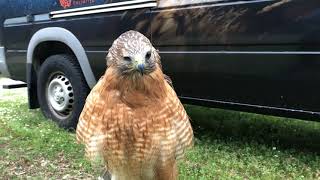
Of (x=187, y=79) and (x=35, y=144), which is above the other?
(x=187, y=79)

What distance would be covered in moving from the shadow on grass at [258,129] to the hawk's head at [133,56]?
3169 mm

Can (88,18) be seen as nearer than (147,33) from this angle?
No

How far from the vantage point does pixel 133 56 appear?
8.42 ft

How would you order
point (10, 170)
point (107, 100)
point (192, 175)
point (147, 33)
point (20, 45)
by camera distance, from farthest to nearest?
point (20, 45) < point (147, 33) < point (10, 170) < point (192, 175) < point (107, 100)

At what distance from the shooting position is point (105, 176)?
10.8 feet

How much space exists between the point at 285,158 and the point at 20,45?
3723mm

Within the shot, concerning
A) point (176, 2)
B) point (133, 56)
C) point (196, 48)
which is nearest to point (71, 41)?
point (176, 2)

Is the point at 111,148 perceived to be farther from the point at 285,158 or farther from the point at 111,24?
the point at 111,24

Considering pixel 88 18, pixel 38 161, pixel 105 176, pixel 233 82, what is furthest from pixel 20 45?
pixel 105 176

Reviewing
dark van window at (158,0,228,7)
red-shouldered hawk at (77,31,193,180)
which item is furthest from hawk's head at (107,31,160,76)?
dark van window at (158,0,228,7)

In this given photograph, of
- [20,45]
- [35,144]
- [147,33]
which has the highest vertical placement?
[147,33]

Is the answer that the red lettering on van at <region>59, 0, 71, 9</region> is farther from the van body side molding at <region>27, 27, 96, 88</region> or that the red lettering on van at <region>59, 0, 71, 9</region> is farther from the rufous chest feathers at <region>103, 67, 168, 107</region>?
the rufous chest feathers at <region>103, 67, 168, 107</region>

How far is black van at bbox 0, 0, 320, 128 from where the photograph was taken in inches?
168

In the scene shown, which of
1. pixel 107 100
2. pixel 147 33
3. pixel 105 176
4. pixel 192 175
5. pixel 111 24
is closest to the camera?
pixel 107 100
